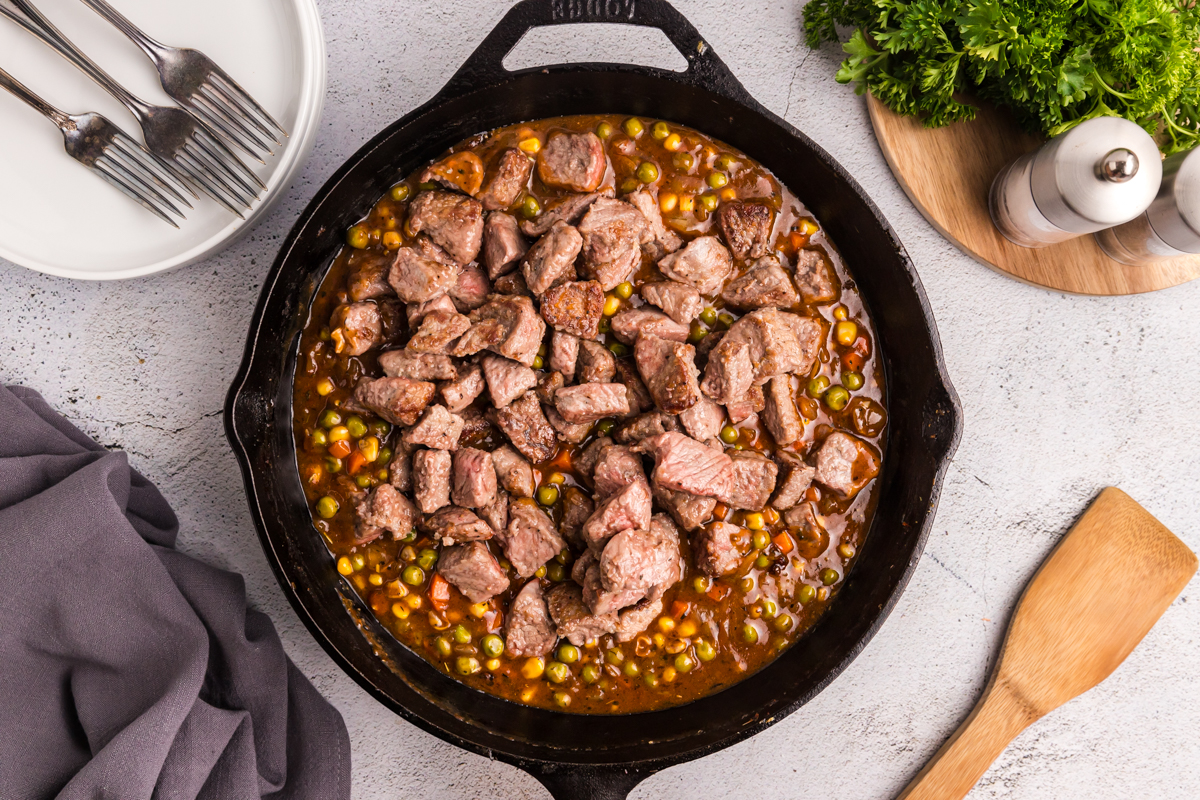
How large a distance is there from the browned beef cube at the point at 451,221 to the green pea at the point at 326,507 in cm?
115

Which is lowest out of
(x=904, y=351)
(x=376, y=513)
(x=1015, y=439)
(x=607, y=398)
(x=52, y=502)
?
(x=1015, y=439)

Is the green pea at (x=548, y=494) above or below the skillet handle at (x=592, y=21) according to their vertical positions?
below

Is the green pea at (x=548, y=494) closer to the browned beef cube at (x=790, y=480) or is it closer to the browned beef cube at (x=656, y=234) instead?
the browned beef cube at (x=790, y=480)

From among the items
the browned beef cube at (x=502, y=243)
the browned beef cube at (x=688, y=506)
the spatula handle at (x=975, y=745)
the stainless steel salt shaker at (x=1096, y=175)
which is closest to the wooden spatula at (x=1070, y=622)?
the spatula handle at (x=975, y=745)

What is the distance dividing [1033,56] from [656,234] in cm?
169

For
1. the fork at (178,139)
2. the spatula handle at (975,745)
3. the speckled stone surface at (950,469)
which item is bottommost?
the spatula handle at (975,745)

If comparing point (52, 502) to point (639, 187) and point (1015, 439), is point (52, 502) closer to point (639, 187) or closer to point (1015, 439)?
point (639, 187)

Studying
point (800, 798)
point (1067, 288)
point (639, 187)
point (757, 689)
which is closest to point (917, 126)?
point (1067, 288)

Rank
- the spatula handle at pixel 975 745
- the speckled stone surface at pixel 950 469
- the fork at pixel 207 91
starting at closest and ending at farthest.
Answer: the fork at pixel 207 91 < the speckled stone surface at pixel 950 469 < the spatula handle at pixel 975 745

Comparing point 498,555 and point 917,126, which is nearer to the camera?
point 498,555

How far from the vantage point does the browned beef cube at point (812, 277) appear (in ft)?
10.2

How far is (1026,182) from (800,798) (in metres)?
3.09

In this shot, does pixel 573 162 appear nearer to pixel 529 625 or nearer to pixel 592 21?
pixel 592 21

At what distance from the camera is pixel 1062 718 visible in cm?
370
